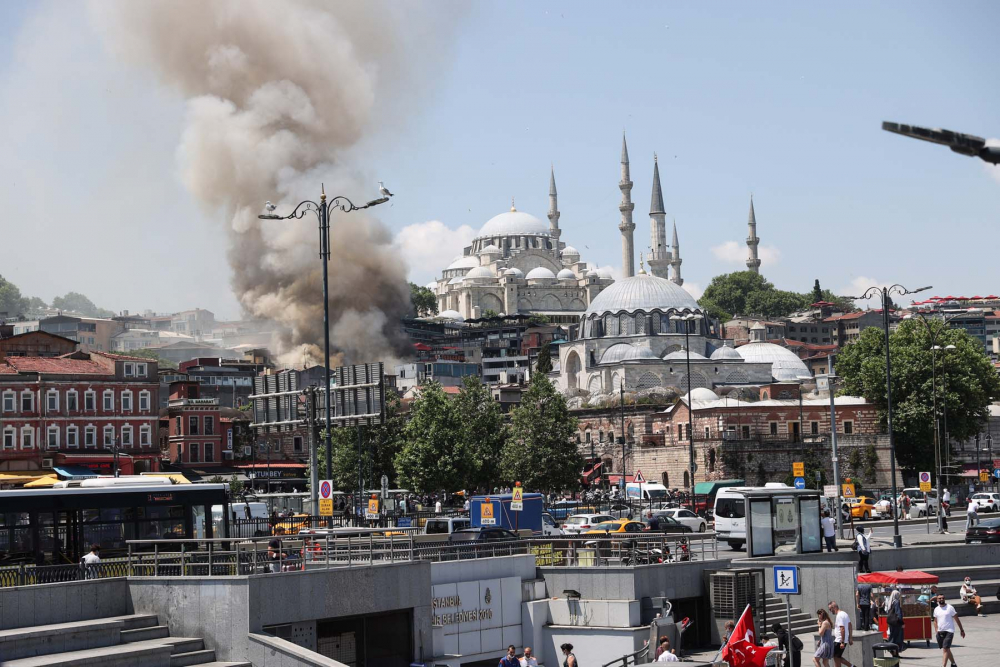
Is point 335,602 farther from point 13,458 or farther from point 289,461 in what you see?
point 289,461

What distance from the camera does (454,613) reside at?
812 inches

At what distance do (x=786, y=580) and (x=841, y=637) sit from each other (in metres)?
1.63

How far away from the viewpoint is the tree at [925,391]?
76088 mm

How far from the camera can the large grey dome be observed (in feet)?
348

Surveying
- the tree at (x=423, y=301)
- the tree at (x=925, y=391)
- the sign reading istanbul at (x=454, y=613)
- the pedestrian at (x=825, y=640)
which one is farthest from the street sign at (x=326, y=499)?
the tree at (x=423, y=301)

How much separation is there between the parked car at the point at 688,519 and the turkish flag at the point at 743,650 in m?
21.2

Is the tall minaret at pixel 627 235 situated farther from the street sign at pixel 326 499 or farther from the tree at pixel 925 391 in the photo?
the street sign at pixel 326 499

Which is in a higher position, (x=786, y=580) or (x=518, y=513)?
(x=518, y=513)

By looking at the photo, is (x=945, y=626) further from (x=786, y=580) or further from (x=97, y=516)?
(x=97, y=516)

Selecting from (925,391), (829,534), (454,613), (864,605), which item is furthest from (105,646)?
(925,391)

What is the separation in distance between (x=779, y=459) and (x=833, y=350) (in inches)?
2334

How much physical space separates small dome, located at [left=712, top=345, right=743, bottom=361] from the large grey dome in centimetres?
470

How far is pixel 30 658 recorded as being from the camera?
49.3 feet

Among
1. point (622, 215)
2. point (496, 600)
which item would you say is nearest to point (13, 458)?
point (496, 600)
